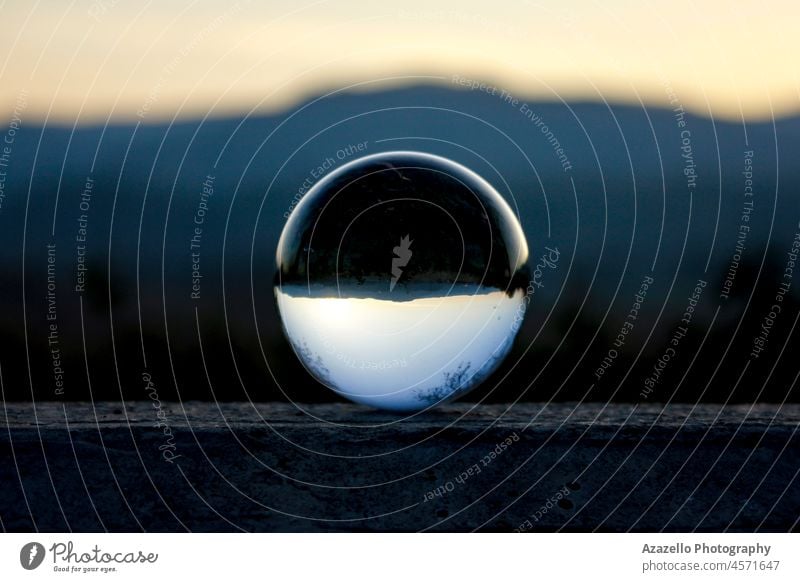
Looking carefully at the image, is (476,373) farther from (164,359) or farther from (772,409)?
(164,359)

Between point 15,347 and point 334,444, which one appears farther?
point 15,347

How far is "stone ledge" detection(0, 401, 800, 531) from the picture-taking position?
503 cm

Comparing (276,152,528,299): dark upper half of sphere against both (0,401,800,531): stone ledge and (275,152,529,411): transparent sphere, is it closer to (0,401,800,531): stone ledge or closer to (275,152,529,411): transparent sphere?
(275,152,529,411): transparent sphere

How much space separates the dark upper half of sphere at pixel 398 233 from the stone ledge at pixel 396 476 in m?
0.89

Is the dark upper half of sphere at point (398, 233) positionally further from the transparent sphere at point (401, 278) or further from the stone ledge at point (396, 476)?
the stone ledge at point (396, 476)

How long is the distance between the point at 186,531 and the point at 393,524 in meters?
1.07

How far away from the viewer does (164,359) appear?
59.4 ft

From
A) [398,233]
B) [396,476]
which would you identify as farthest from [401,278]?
[396,476]

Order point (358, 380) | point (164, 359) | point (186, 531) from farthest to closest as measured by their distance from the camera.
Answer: point (164, 359) < point (358, 380) < point (186, 531)

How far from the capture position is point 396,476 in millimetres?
5102

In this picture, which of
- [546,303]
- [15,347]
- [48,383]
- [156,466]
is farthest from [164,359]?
[156,466]

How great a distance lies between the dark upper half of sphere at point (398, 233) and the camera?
4992 millimetres

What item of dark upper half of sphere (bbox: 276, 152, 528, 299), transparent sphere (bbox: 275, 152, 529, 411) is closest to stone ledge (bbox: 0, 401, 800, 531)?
transparent sphere (bbox: 275, 152, 529, 411)

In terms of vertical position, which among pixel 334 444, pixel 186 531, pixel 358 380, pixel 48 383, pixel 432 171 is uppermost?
pixel 432 171
